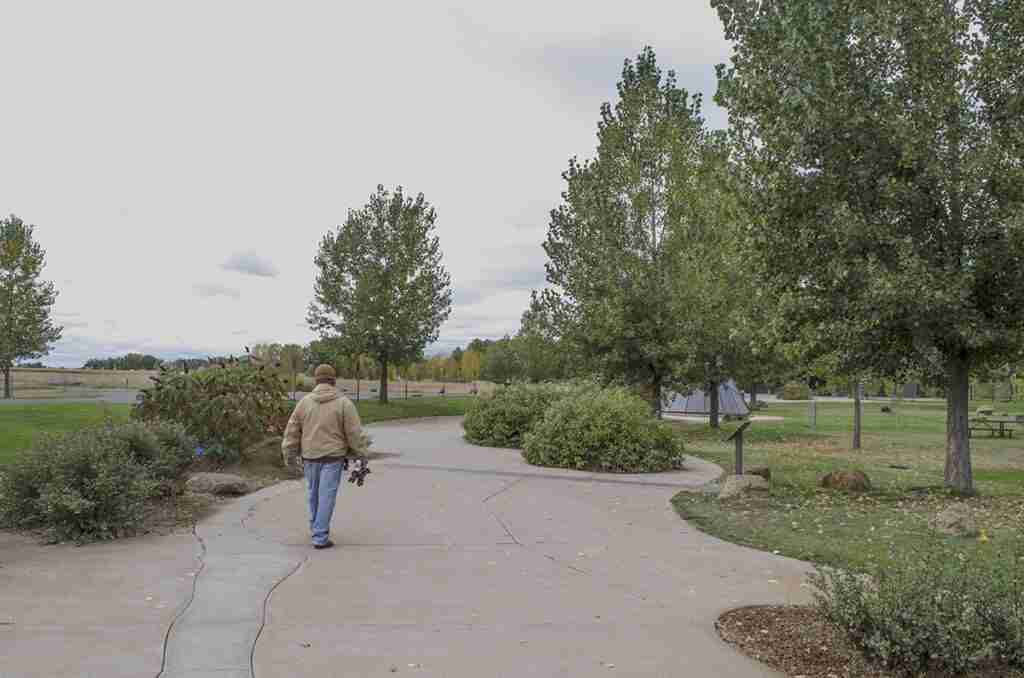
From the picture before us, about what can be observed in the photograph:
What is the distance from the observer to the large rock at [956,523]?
26.8 ft

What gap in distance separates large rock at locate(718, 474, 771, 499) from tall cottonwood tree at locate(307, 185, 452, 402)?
81.0ft

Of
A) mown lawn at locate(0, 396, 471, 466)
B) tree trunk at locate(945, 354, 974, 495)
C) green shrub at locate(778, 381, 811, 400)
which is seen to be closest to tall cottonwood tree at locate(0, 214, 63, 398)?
mown lawn at locate(0, 396, 471, 466)

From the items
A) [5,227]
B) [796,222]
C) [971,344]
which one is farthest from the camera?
[5,227]

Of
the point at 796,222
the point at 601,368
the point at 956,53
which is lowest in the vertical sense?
the point at 601,368

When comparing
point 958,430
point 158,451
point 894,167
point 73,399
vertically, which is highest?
point 894,167

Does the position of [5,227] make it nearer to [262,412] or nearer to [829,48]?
[262,412]

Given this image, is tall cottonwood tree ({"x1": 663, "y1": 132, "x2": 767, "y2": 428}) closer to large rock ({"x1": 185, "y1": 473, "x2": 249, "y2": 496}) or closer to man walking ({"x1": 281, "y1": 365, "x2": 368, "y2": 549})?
large rock ({"x1": 185, "y1": 473, "x2": 249, "y2": 496})

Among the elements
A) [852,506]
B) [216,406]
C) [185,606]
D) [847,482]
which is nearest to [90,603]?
[185,606]

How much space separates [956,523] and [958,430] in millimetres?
3641

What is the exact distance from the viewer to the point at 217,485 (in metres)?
10.4

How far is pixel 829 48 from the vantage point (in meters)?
10.3

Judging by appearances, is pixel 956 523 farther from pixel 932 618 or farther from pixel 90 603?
pixel 90 603

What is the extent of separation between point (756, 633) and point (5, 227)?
38804 millimetres

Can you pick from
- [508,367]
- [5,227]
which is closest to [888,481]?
[5,227]
